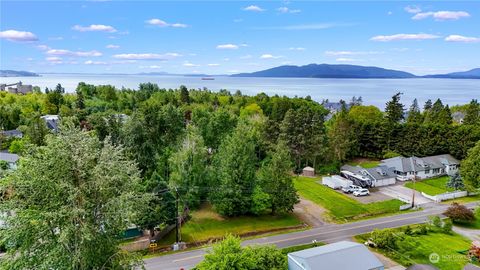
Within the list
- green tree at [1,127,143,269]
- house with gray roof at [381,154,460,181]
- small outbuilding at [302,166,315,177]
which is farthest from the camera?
small outbuilding at [302,166,315,177]

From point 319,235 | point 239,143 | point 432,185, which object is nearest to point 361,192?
point 432,185

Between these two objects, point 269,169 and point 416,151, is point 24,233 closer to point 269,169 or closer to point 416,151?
point 269,169

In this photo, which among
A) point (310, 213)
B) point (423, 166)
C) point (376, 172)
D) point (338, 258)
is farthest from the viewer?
point (423, 166)

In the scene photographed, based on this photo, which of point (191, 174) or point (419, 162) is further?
point (419, 162)

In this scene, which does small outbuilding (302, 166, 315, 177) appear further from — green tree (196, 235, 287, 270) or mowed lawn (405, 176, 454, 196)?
green tree (196, 235, 287, 270)

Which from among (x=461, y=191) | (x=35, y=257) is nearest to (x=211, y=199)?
(x=35, y=257)

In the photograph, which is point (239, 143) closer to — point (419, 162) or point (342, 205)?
point (342, 205)

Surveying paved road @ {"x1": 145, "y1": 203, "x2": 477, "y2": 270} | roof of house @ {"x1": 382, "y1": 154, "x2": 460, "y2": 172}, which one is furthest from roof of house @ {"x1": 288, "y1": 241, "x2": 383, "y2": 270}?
roof of house @ {"x1": 382, "y1": 154, "x2": 460, "y2": 172}
